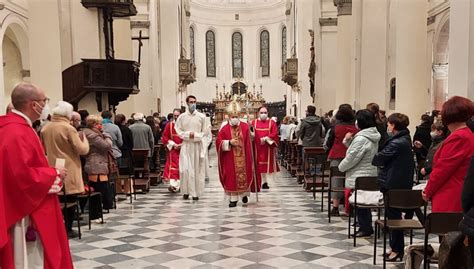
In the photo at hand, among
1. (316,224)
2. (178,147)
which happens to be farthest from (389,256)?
(178,147)

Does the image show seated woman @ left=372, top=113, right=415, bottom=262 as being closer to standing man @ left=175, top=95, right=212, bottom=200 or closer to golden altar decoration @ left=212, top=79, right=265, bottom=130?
standing man @ left=175, top=95, right=212, bottom=200

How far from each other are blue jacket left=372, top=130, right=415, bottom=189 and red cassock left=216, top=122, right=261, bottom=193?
4123mm

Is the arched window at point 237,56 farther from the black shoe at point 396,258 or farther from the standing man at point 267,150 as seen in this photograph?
the black shoe at point 396,258

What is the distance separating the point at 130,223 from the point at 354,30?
428 inches

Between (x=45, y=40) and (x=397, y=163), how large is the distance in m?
9.53

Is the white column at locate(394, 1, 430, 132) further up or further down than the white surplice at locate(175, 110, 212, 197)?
further up

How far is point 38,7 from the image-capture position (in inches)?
487

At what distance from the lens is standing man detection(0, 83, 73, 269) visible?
3.77 meters

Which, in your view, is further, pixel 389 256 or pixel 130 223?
pixel 130 223

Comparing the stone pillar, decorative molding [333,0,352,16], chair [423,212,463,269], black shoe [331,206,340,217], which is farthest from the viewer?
decorative molding [333,0,352,16]

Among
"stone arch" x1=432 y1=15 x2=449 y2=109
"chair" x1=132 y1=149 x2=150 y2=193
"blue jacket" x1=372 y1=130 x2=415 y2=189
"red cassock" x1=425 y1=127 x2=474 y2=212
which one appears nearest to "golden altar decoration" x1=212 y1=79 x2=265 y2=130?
"stone arch" x1=432 y1=15 x2=449 y2=109

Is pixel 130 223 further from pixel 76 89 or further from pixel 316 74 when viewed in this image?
pixel 316 74

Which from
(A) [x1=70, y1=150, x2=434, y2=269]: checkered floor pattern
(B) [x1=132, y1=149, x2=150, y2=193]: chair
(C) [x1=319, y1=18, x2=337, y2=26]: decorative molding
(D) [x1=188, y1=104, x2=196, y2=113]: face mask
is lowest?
(A) [x1=70, y1=150, x2=434, y2=269]: checkered floor pattern

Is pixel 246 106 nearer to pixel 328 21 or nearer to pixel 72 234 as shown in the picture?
pixel 328 21
